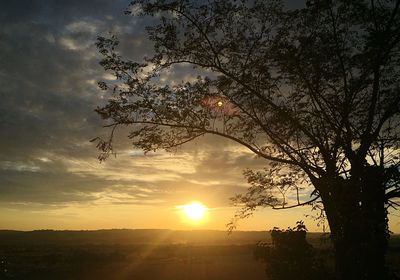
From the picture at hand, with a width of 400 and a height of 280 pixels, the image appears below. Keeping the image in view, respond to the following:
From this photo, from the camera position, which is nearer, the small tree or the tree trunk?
the tree trunk

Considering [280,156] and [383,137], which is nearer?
[383,137]

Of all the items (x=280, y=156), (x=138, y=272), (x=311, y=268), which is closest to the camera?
(x=311, y=268)

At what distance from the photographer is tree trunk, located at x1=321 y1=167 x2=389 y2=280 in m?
12.0

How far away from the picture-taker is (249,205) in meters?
16.8

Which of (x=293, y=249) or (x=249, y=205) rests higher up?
(x=249, y=205)

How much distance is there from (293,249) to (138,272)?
27.5m

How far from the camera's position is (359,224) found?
11.6 m

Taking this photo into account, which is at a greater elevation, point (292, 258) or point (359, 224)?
point (359, 224)

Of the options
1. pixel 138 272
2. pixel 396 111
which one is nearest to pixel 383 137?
pixel 396 111

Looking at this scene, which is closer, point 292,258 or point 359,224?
point 359,224

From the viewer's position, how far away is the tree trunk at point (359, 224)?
11992 mm

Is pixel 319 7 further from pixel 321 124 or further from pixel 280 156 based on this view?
pixel 280 156

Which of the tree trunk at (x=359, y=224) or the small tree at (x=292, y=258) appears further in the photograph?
the small tree at (x=292, y=258)

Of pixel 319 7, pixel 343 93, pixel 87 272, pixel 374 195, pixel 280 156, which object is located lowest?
pixel 87 272
